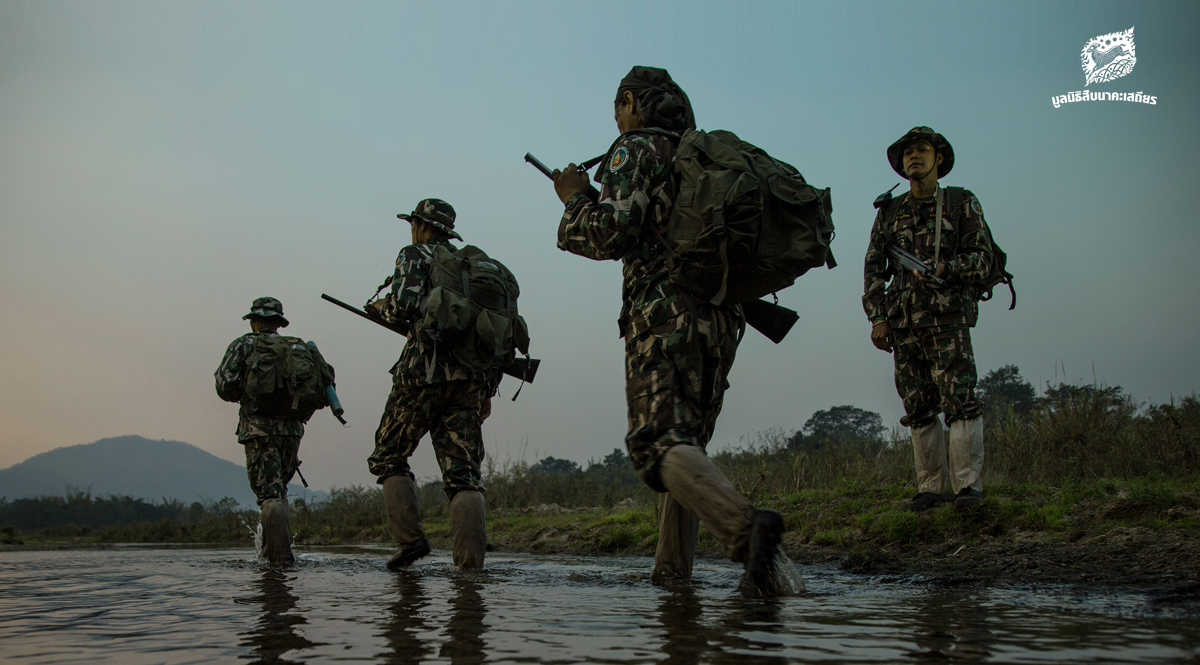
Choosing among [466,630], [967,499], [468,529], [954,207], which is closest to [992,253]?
[954,207]

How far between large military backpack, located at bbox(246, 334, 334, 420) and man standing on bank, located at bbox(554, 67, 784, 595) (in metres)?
3.91

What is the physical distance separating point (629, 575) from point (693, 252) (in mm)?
2025

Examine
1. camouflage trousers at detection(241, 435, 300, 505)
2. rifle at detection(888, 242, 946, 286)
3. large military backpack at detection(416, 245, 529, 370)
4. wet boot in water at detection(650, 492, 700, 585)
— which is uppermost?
rifle at detection(888, 242, 946, 286)

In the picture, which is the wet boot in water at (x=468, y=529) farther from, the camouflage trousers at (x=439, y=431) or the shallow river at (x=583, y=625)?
the shallow river at (x=583, y=625)

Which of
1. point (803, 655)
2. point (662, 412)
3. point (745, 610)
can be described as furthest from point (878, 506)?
point (803, 655)

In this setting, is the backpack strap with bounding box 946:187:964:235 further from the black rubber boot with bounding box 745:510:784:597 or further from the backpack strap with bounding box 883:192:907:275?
the black rubber boot with bounding box 745:510:784:597

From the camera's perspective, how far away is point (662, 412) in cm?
303

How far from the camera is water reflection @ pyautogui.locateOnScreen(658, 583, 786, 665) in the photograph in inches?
61.1

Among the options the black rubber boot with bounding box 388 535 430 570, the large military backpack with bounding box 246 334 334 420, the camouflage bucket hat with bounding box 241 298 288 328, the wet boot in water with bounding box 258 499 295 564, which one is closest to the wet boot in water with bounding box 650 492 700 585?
the black rubber boot with bounding box 388 535 430 570

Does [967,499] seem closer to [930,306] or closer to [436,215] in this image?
[930,306]

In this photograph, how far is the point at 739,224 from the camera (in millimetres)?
2922

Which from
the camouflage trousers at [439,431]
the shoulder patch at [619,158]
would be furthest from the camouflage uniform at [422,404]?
the shoulder patch at [619,158]

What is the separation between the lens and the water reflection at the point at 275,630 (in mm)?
1710

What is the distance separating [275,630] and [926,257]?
4823 mm
